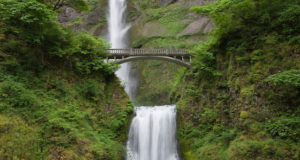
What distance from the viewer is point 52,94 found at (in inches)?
449

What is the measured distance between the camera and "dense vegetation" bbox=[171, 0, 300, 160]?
839 cm

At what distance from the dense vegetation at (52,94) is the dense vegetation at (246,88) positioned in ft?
16.8

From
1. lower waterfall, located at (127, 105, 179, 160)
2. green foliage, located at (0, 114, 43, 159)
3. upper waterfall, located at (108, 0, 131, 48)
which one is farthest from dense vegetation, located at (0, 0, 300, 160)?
upper waterfall, located at (108, 0, 131, 48)

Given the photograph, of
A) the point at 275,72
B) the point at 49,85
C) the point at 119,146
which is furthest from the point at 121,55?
the point at 275,72

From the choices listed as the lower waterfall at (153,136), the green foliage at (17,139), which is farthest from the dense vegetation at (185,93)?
the lower waterfall at (153,136)

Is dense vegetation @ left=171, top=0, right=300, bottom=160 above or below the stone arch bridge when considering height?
below

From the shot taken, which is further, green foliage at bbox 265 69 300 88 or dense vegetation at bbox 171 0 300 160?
dense vegetation at bbox 171 0 300 160

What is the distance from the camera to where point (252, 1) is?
35.7ft

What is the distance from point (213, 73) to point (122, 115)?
6601mm

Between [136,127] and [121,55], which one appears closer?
Result: [136,127]

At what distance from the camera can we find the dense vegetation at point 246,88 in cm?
839

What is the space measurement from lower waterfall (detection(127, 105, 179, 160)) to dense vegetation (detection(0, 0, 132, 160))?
1084 mm

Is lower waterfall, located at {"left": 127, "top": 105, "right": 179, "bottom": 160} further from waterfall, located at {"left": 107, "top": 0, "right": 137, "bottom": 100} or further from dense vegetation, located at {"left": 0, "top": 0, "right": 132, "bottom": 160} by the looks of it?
waterfall, located at {"left": 107, "top": 0, "right": 137, "bottom": 100}

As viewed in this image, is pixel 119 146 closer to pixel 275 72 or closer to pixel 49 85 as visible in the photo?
pixel 49 85
